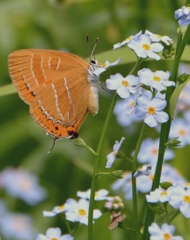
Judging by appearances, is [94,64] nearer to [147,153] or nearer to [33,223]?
[147,153]

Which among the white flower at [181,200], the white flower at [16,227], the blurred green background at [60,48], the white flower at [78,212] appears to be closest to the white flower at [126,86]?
the white flower at [181,200]

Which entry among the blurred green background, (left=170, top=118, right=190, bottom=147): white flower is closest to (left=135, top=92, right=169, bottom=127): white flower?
(left=170, top=118, right=190, bottom=147): white flower

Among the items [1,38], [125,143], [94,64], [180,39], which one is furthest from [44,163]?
[180,39]

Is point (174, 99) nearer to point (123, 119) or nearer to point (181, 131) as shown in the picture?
point (181, 131)

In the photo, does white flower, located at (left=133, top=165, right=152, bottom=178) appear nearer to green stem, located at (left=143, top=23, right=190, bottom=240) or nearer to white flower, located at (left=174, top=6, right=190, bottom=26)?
green stem, located at (left=143, top=23, right=190, bottom=240)

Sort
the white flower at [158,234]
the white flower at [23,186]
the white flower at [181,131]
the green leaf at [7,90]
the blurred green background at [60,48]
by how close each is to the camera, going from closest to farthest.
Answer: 1. the white flower at [158,234]
2. the green leaf at [7,90]
3. the white flower at [181,131]
4. the white flower at [23,186]
5. the blurred green background at [60,48]

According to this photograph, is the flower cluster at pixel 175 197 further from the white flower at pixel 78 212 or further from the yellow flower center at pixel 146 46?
the yellow flower center at pixel 146 46

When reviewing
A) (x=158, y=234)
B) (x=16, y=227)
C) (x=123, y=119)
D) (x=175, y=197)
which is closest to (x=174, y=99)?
(x=175, y=197)
